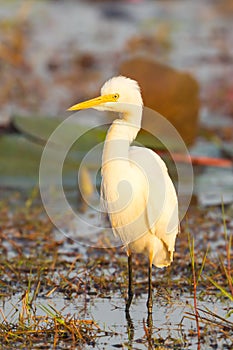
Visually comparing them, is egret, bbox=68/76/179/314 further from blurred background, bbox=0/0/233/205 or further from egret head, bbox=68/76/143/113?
blurred background, bbox=0/0/233/205

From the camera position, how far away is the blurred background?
773 cm

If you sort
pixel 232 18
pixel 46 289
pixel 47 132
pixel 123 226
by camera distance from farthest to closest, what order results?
pixel 232 18 → pixel 47 132 → pixel 46 289 → pixel 123 226

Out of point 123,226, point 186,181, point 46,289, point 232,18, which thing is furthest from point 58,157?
point 232,18

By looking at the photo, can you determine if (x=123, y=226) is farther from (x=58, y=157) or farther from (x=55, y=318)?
(x=58, y=157)

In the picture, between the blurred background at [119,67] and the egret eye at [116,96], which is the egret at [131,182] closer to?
the egret eye at [116,96]

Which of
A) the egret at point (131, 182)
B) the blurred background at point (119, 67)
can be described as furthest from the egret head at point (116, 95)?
the blurred background at point (119, 67)

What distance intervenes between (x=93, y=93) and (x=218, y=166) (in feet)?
9.95

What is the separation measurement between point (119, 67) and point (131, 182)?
148 inches

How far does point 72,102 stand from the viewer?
10.4 m

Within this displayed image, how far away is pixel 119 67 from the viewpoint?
805 cm

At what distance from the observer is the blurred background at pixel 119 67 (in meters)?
7.73

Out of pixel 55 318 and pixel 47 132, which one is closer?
pixel 55 318

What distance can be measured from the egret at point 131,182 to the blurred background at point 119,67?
2.78m

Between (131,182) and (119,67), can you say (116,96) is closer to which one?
(131,182)
